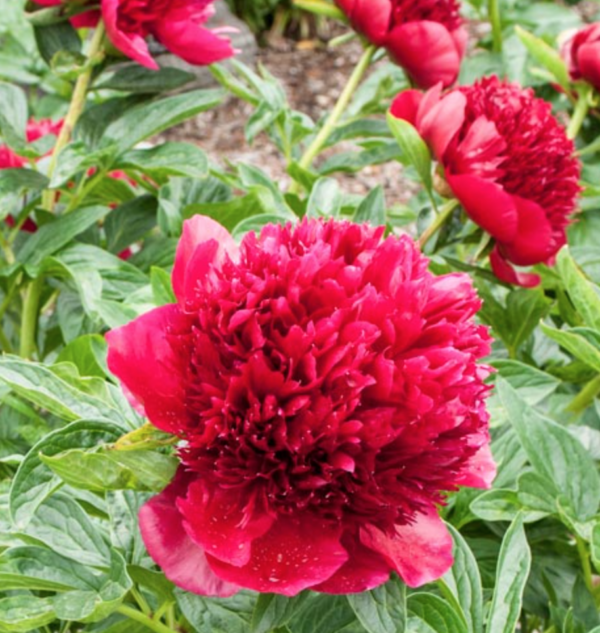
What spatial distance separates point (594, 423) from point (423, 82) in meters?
0.41

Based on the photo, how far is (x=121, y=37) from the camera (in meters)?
0.93

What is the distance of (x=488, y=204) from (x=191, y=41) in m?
0.32

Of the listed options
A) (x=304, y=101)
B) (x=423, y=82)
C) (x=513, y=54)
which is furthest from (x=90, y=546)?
(x=304, y=101)

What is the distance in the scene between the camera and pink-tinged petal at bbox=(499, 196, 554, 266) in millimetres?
913

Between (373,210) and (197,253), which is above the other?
(197,253)

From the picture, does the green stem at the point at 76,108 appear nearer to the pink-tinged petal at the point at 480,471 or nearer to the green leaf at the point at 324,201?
the green leaf at the point at 324,201

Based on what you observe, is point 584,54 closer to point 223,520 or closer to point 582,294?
point 582,294

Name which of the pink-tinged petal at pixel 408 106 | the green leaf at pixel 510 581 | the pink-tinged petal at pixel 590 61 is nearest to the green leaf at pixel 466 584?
the green leaf at pixel 510 581

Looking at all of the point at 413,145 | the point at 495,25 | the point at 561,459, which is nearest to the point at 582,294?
the point at 561,459

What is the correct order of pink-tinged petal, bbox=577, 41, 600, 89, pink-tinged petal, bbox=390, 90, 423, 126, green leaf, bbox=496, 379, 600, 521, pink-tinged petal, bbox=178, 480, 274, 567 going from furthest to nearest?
pink-tinged petal, bbox=577, 41, 600, 89 → pink-tinged petal, bbox=390, 90, 423, 126 → green leaf, bbox=496, 379, 600, 521 → pink-tinged petal, bbox=178, 480, 274, 567

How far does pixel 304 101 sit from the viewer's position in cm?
411

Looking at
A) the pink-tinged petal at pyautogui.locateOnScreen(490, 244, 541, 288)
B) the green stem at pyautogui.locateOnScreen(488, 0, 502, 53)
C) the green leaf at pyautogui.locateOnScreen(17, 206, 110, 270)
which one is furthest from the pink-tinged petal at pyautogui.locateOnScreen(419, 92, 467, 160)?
the green stem at pyautogui.locateOnScreen(488, 0, 502, 53)

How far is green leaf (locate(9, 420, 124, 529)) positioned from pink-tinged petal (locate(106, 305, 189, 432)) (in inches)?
1.9

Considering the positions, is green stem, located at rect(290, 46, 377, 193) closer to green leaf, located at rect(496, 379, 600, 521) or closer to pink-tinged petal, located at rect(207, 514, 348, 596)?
green leaf, located at rect(496, 379, 600, 521)
